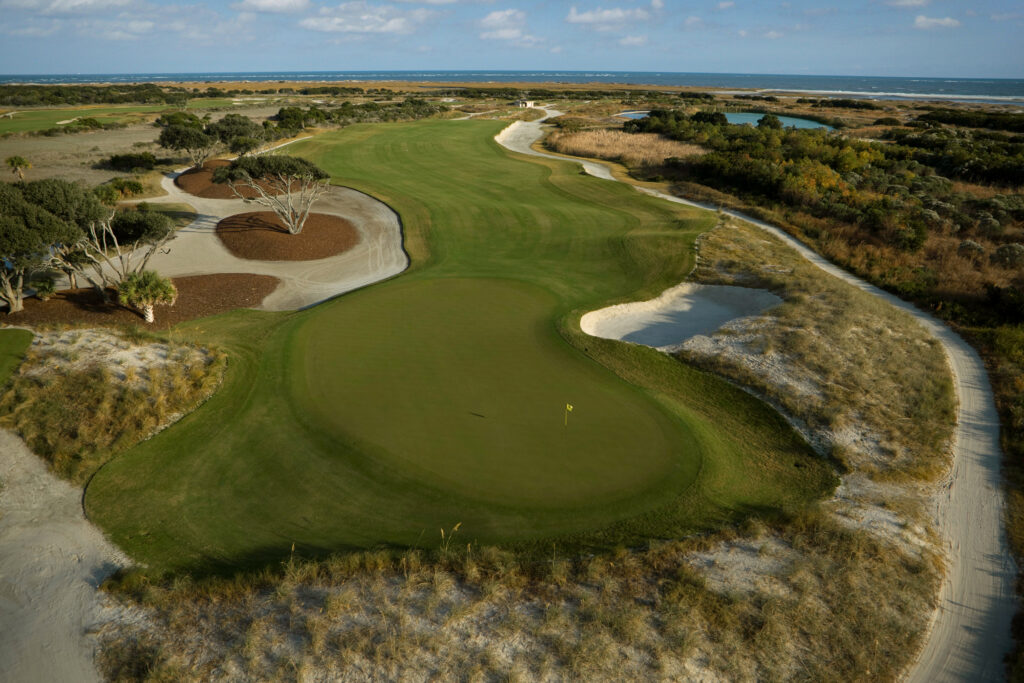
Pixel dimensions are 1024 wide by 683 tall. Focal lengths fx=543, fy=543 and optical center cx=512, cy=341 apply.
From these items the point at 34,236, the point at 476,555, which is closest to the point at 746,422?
the point at 476,555

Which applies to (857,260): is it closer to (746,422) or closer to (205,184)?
(746,422)

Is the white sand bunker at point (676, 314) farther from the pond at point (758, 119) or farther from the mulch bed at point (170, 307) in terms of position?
the pond at point (758, 119)

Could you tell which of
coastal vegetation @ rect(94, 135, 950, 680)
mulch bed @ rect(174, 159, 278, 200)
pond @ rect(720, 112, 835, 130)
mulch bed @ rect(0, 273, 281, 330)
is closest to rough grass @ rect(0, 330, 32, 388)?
mulch bed @ rect(0, 273, 281, 330)

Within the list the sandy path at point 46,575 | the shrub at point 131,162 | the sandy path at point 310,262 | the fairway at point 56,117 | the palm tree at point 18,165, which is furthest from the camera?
the fairway at point 56,117

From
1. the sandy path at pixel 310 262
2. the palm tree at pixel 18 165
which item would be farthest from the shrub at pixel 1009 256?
the palm tree at pixel 18 165

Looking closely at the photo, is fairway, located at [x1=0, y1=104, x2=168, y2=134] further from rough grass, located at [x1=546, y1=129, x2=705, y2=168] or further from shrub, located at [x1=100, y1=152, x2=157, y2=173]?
rough grass, located at [x1=546, y1=129, x2=705, y2=168]

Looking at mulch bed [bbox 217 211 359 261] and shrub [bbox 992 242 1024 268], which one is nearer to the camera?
shrub [bbox 992 242 1024 268]
